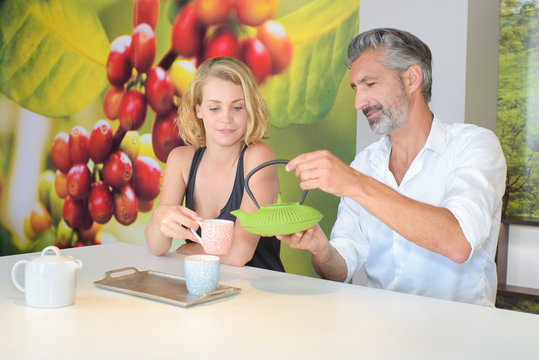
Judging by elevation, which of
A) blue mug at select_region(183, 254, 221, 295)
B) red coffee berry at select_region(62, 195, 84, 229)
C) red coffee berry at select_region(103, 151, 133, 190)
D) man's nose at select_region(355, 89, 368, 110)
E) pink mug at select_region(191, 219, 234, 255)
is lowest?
red coffee berry at select_region(62, 195, 84, 229)

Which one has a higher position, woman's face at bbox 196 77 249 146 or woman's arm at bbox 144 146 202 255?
woman's face at bbox 196 77 249 146

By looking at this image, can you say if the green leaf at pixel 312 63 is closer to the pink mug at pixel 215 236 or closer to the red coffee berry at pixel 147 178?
the red coffee berry at pixel 147 178

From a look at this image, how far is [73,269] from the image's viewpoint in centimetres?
112

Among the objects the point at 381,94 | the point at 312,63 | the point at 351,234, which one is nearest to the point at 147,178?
the point at 312,63

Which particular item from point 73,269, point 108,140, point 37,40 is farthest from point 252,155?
point 37,40

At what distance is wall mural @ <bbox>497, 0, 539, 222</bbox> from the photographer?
8.41 feet

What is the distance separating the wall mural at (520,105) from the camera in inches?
101

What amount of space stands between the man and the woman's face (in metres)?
0.43

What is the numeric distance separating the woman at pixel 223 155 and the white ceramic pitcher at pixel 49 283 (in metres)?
0.59

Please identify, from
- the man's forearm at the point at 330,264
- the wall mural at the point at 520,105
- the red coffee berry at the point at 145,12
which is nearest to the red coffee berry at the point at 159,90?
the red coffee berry at the point at 145,12

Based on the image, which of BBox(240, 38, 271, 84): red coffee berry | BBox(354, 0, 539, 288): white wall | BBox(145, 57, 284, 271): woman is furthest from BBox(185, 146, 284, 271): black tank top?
BBox(240, 38, 271, 84): red coffee berry

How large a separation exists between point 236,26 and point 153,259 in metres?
2.04

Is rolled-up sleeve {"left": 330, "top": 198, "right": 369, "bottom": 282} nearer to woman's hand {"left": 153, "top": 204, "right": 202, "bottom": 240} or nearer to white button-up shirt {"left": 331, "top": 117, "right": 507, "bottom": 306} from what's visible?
white button-up shirt {"left": 331, "top": 117, "right": 507, "bottom": 306}

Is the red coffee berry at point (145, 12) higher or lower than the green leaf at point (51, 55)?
higher
